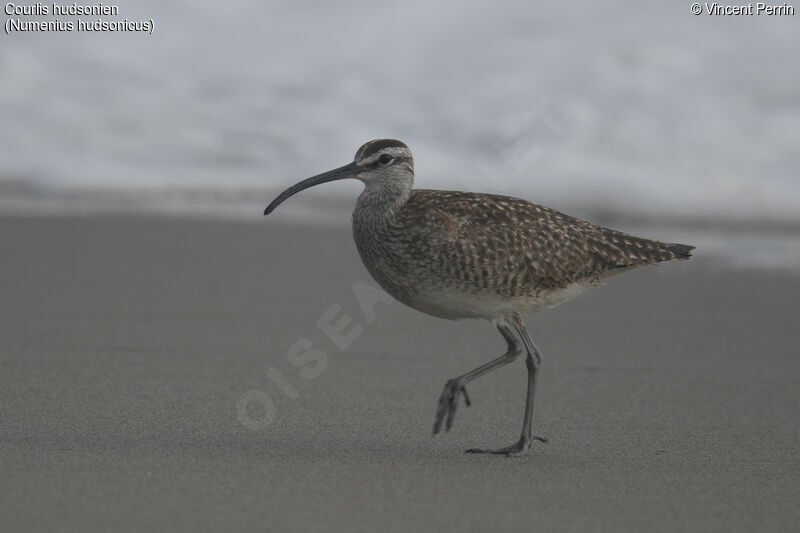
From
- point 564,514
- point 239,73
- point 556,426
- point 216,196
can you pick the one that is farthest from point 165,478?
point 239,73

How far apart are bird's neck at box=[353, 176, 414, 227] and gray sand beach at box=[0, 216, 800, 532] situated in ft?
2.75

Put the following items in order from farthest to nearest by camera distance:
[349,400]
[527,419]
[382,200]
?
[349,400], [382,200], [527,419]

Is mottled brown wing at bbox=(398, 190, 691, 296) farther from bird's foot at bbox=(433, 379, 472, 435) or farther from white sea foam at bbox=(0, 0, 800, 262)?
white sea foam at bbox=(0, 0, 800, 262)

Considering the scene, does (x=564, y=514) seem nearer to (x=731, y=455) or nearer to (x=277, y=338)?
(x=731, y=455)

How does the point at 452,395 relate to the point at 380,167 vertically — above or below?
below

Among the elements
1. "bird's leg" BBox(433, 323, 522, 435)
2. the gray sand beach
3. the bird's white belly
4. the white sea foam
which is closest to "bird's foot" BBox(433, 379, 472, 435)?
"bird's leg" BBox(433, 323, 522, 435)

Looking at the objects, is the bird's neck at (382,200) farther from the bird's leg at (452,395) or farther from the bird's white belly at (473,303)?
the bird's leg at (452,395)

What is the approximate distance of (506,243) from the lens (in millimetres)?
4680

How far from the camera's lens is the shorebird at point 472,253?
15.1ft

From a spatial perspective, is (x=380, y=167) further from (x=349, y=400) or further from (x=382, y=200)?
(x=349, y=400)

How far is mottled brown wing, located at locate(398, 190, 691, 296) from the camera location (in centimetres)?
459

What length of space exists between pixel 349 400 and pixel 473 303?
2.85ft

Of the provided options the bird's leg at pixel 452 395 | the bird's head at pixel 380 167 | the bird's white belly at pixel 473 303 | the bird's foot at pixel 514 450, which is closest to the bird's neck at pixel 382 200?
the bird's head at pixel 380 167

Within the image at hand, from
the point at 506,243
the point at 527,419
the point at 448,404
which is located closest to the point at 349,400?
the point at 448,404
